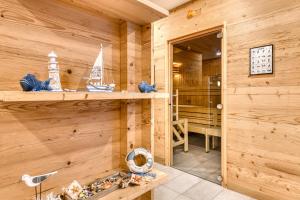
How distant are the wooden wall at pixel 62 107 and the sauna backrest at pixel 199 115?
7.21ft

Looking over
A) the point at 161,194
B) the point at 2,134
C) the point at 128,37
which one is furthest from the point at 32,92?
the point at 161,194

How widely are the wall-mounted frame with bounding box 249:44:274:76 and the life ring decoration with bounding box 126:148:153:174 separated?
1.49 metres

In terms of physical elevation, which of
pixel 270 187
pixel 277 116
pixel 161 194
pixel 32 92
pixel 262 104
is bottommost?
pixel 161 194

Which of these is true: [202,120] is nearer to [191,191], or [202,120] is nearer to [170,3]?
[191,191]

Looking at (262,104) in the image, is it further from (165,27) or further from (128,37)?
(165,27)

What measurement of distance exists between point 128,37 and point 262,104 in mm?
1589

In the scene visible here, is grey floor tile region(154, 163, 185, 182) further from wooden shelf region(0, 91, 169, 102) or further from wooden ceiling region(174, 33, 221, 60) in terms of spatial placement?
wooden ceiling region(174, 33, 221, 60)

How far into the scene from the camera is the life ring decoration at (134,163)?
1.37 metres

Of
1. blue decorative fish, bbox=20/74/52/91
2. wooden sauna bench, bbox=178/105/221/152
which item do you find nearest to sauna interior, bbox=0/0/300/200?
blue decorative fish, bbox=20/74/52/91

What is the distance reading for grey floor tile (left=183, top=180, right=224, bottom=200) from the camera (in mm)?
2167

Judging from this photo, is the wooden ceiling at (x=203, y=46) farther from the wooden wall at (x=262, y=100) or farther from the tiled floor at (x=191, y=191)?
the tiled floor at (x=191, y=191)

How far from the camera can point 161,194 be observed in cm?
221

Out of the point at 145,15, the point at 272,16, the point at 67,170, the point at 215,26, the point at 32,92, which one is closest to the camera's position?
the point at 32,92

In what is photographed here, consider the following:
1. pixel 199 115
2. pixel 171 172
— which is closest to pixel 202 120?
pixel 199 115
